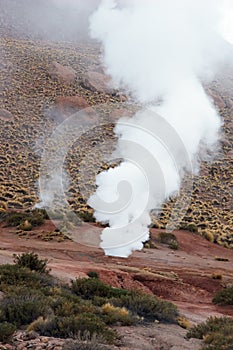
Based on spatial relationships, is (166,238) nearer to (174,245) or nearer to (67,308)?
(174,245)

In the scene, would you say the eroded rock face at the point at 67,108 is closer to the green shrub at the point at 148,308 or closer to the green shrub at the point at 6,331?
the green shrub at the point at 148,308

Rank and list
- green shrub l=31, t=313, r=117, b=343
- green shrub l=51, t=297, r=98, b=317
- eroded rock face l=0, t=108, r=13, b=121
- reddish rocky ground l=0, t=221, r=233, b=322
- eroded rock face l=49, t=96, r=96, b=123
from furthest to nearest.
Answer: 1. eroded rock face l=49, t=96, r=96, b=123
2. eroded rock face l=0, t=108, r=13, b=121
3. reddish rocky ground l=0, t=221, r=233, b=322
4. green shrub l=51, t=297, r=98, b=317
5. green shrub l=31, t=313, r=117, b=343

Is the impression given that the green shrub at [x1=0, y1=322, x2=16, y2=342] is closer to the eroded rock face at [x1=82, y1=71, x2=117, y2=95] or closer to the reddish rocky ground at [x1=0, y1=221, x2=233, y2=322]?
the reddish rocky ground at [x1=0, y1=221, x2=233, y2=322]

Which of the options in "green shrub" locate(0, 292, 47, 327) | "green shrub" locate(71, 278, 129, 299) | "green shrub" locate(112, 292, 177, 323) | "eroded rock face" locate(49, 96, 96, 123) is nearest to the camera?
"green shrub" locate(0, 292, 47, 327)

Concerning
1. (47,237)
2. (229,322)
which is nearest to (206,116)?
(47,237)

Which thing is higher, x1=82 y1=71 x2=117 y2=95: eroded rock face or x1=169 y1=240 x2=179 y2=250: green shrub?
x1=82 y1=71 x2=117 y2=95: eroded rock face

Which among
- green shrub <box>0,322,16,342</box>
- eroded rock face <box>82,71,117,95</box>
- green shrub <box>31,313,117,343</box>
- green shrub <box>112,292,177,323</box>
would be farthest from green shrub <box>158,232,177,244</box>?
eroded rock face <box>82,71,117,95</box>
